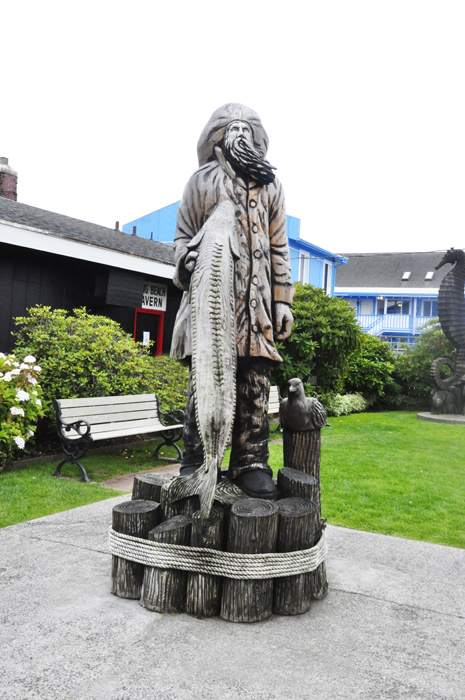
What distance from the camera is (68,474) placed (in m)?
6.05

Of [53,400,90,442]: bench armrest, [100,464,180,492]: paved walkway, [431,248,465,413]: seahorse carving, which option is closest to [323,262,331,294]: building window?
[431,248,465,413]: seahorse carving

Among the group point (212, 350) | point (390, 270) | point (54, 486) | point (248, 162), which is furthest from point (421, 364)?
point (390, 270)

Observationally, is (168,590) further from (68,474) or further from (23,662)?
(68,474)

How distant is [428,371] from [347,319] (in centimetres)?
421

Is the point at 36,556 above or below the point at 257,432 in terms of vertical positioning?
below

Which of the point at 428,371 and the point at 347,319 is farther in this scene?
the point at 428,371

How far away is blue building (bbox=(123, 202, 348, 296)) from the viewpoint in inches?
816

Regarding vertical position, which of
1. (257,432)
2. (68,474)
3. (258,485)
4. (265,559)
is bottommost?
(68,474)

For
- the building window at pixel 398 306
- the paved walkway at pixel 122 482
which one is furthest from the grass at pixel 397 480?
the building window at pixel 398 306

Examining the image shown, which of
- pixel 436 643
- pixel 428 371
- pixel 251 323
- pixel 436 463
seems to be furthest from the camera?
pixel 428 371

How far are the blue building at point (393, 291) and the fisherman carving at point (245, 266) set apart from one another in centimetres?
2565

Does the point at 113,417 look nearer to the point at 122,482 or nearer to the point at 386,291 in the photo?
the point at 122,482

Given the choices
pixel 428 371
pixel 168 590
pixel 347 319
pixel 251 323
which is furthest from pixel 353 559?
pixel 428 371

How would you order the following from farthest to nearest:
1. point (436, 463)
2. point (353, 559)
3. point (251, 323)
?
point (436, 463) < point (353, 559) < point (251, 323)
